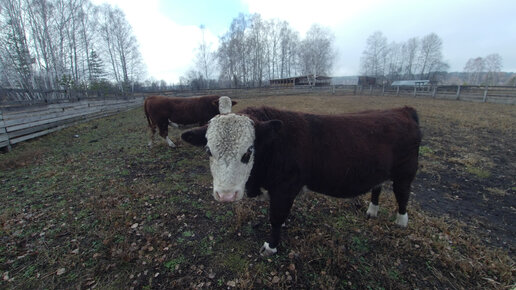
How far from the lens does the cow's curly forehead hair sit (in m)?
2.12

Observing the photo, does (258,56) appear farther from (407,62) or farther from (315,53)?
(407,62)

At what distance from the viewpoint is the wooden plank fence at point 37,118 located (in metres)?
7.18

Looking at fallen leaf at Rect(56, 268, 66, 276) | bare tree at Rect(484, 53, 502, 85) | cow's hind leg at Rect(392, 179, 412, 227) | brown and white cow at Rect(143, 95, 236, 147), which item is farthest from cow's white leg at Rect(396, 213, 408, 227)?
bare tree at Rect(484, 53, 502, 85)

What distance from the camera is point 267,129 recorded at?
89.4 inches

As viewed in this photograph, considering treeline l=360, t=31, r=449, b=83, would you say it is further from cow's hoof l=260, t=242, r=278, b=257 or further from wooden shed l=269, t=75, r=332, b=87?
cow's hoof l=260, t=242, r=278, b=257

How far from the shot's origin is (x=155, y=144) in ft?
25.7

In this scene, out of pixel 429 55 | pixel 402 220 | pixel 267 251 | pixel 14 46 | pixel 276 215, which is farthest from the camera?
pixel 429 55

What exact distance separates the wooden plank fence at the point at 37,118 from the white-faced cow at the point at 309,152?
9.35m

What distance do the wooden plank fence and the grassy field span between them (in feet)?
9.29

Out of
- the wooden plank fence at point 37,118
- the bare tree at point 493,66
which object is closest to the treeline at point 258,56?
the wooden plank fence at point 37,118

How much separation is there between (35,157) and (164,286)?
7314 mm

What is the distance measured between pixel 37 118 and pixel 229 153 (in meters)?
11.5

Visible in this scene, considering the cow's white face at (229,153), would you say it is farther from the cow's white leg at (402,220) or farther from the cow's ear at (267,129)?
the cow's white leg at (402,220)

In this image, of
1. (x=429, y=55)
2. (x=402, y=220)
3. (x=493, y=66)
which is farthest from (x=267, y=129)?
(x=493, y=66)
